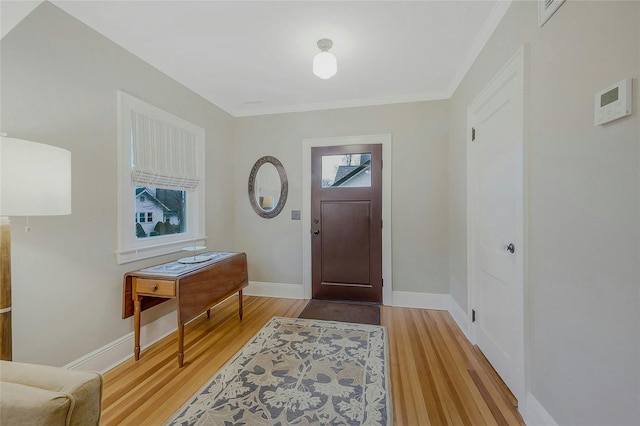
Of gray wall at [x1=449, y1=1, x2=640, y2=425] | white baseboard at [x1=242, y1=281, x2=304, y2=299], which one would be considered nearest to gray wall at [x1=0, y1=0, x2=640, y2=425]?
gray wall at [x1=449, y1=1, x2=640, y2=425]

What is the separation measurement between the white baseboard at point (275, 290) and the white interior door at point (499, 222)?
199 centimetres

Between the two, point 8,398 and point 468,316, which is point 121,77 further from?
point 468,316

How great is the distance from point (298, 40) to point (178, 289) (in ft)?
6.91

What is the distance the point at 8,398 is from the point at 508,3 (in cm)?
289

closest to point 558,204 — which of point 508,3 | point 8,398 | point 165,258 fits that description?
point 508,3

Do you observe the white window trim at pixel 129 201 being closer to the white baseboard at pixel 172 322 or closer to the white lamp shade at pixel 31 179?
the white baseboard at pixel 172 322

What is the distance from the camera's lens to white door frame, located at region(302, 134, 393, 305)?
121 inches

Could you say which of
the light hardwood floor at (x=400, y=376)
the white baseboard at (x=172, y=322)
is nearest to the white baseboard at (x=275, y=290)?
the white baseboard at (x=172, y=322)

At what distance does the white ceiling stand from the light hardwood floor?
2289 mm

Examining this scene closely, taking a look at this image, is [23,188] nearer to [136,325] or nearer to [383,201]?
[136,325]

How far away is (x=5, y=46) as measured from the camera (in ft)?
4.57

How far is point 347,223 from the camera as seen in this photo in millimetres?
3164

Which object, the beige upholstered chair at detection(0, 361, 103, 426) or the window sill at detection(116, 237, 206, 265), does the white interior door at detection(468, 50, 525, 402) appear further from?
the window sill at detection(116, 237, 206, 265)

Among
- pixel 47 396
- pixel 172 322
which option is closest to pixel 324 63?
pixel 47 396
